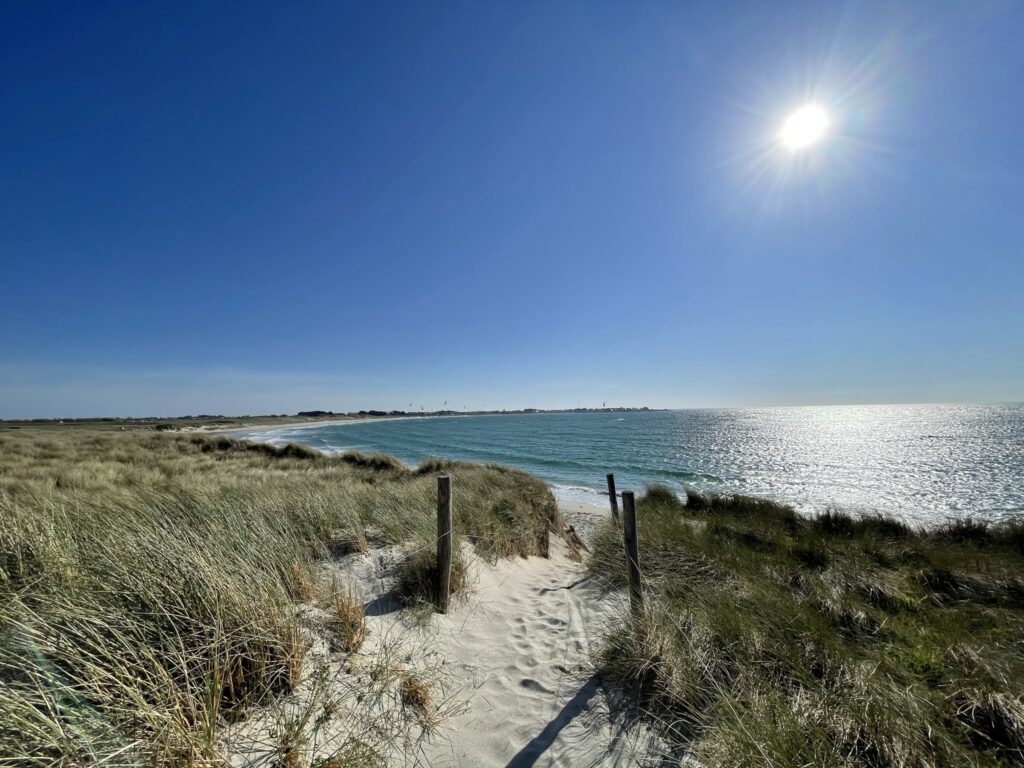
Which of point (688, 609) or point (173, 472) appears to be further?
point (173, 472)

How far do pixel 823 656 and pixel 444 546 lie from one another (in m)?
4.36

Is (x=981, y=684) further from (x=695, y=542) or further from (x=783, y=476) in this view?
(x=783, y=476)

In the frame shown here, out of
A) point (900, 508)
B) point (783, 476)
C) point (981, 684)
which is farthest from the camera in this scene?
point (783, 476)

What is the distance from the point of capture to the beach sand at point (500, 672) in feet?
10.4

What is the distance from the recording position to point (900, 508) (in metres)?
17.1

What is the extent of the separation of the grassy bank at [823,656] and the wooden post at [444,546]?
7.37 ft

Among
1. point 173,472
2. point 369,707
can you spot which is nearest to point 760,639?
point 369,707

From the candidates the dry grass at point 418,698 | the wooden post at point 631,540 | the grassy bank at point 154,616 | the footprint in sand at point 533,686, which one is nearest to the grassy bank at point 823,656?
the wooden post at point 631,540

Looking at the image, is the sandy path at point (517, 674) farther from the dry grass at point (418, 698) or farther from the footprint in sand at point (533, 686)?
the dry grass at point (418, 698)

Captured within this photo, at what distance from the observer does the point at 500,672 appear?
14.2 ft

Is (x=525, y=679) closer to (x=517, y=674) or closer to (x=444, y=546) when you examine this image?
(x=517, y=674)

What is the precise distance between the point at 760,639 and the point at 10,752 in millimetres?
5549

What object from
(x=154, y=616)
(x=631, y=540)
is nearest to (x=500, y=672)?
(x=631, y=540)

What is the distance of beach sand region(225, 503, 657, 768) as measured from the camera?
3.16 m
